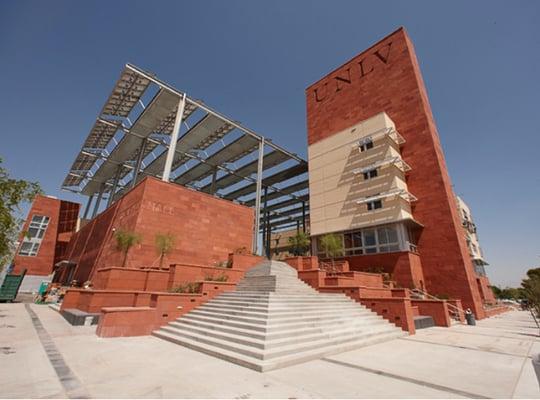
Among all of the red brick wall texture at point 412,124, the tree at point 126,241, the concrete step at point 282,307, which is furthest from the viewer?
the red brick wall texture at point 412,124

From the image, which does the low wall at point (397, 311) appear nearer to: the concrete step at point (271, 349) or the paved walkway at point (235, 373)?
the concrete step at point (271, 349)

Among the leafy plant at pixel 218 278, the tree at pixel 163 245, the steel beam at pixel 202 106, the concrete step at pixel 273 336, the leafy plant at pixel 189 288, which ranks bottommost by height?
the concrete step at pixel 273 336

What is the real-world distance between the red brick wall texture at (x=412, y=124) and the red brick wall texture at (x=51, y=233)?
3639 cm

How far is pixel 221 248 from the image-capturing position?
18.2m

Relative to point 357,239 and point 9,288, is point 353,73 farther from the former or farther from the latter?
point 9,288

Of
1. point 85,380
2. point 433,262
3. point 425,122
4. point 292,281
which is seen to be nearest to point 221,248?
point 292,281

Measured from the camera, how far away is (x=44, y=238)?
32719 millimetres

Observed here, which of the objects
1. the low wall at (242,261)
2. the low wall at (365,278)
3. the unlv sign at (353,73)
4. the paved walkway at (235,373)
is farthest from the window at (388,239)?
the unlv sign at (353,73)

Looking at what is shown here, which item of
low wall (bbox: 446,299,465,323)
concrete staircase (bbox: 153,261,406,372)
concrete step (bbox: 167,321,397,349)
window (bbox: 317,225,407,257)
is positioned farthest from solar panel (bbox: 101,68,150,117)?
low wall (bbox: 446,299,465,323)

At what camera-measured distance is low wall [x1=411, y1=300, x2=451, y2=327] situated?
12.5 metres

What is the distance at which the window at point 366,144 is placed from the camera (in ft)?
71.0

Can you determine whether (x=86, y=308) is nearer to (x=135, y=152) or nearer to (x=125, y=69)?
(x=125, y=69)

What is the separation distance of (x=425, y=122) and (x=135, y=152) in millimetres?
28796

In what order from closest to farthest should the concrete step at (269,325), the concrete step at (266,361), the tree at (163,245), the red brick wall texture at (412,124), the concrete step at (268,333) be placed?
1. the concrete step at (266,361)
2. the concrete step at (268,333)
3. the concrete step at (269,325)
4. the tree at (163,245)
5. the red brick wall texture at (412,124)
